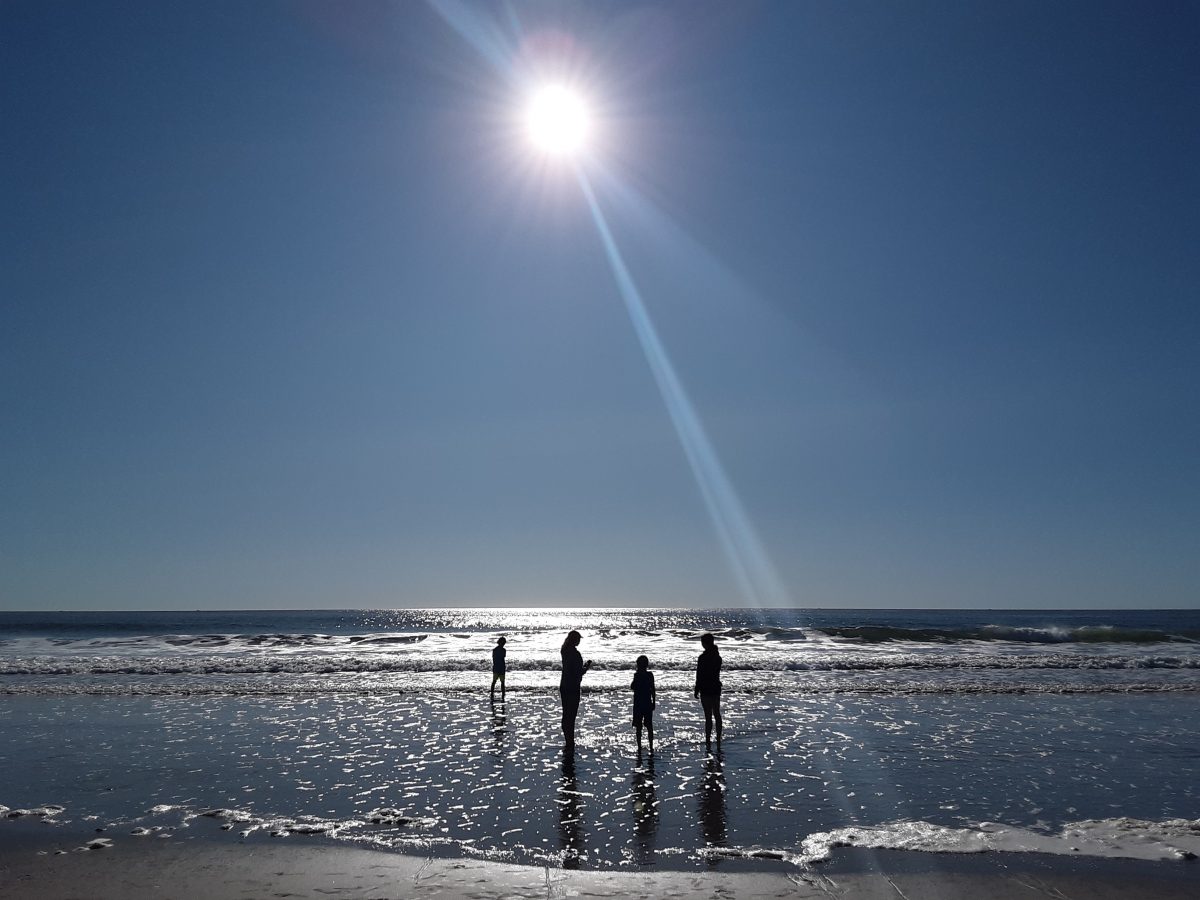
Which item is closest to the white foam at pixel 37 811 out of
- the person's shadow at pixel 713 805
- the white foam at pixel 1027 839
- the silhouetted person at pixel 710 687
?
the person's shadow at pixel 713 805

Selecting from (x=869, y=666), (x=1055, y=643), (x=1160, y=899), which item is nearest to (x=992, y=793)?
(x=1160, y=899)

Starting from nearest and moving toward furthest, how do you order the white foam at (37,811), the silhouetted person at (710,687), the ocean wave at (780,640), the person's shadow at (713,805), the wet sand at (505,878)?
the wet sand at (505,878)
the person's shadow at (713,805)
the white foam at (37,811)
the silhouetted person at (710,687)
the ocean wave at (780,640)

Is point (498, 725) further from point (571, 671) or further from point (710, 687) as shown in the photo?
point (710, 687)

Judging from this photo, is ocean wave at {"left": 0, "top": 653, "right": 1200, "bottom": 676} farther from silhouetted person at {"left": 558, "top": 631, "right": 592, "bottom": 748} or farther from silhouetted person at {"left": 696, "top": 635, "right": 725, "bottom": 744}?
silhouetted person at {"left": 558, "top": 631, "right": 592, "bottom": 748}

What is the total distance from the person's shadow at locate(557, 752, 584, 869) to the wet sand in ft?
1.53

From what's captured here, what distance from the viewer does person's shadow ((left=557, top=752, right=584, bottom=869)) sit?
770 centimetres

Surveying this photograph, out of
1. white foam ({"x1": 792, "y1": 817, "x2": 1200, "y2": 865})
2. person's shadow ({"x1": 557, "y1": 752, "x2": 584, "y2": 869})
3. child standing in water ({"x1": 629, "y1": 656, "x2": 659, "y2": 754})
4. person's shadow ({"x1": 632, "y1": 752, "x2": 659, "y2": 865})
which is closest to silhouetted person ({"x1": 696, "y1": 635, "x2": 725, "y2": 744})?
child standing in water ({"x1": 629, "y1": 656, "x2": 659, "y2": 754})

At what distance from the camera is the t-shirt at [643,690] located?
1293 cm

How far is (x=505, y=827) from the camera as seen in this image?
28.8 ft

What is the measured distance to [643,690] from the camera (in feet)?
42.5

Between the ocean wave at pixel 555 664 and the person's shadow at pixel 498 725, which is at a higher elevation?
the person's shadow at pixel 498 725

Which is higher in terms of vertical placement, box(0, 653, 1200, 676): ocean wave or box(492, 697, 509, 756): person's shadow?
box(492, 697, 509, 756): person's shadow

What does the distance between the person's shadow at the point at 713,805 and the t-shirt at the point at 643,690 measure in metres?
1.33

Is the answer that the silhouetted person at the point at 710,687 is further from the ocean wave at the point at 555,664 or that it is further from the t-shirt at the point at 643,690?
the ocean wave at the point at 555,664
